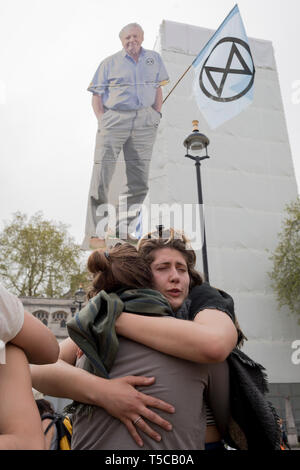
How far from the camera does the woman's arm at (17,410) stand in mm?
1073

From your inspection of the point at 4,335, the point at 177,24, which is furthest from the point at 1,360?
the point at 177,24

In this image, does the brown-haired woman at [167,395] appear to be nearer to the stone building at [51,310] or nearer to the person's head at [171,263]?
the person's head at [171,263]

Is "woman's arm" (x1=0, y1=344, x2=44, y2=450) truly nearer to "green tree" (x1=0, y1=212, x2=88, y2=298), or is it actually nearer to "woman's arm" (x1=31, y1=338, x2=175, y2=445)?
"woman's arm" (x1=31, y1=338, x2=175, y2=445)

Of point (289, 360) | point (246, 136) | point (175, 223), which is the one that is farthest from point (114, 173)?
point (289, 360)

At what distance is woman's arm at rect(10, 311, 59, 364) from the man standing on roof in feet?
37.0

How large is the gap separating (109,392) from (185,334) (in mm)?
347

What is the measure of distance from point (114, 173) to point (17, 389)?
498 inches

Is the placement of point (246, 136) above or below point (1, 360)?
above

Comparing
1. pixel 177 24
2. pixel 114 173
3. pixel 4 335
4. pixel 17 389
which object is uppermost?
pixel 177 24
